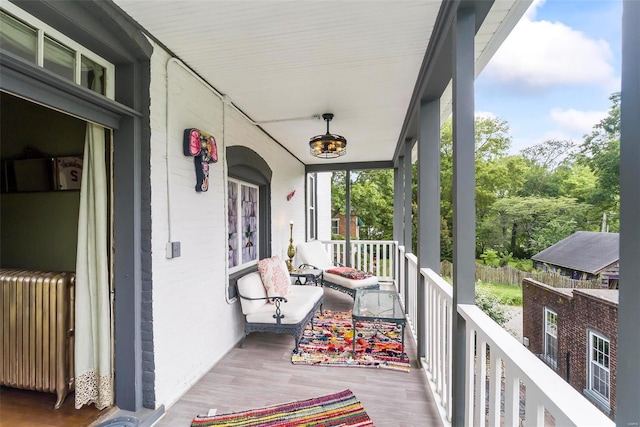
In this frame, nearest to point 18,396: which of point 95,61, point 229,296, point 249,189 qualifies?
point 229,296

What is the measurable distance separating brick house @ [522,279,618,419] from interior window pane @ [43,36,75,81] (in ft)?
8.56

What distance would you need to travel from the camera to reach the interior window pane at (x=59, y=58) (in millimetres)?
1574

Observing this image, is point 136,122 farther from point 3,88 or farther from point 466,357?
point 466,357

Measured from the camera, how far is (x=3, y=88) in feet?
4.42

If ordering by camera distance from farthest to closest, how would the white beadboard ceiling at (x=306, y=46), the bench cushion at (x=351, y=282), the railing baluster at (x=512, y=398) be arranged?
the bench cushion at (x=351, y=282) < the white beadboard ceiling at (x=306, y=46) < the railing baluster at (x=512, y=398)

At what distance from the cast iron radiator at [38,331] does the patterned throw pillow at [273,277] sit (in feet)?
5.80

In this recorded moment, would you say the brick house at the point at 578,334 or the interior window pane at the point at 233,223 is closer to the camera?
the brick house at the point at 578,334

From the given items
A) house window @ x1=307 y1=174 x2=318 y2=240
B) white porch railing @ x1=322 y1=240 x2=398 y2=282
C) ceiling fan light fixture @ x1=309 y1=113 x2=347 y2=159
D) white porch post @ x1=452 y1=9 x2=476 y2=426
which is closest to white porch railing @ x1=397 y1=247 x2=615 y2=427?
white porch post @ x1=452 y1=9 x2=476 y2=426

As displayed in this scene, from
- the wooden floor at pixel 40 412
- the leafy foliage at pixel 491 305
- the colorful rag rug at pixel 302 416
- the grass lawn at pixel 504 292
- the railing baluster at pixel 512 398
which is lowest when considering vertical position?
the colorful rag rug at pixel 302 416

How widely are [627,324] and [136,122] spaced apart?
2.54m

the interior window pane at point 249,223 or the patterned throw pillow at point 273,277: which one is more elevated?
the interior window pane at point 249,223

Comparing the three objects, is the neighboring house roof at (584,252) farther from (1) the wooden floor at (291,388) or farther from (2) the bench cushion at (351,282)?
(2) the bench cushion at (351,282)

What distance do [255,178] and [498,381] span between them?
3594mm

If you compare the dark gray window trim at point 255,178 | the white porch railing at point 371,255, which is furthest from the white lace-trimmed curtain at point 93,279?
the white porch railing at point 371,255
